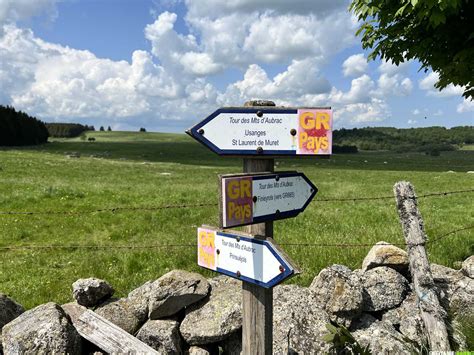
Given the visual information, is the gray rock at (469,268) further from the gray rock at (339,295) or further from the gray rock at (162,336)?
the gray rock at (162,336)

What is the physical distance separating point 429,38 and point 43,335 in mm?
→ 9915

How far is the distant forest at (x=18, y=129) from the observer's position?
90750 mm

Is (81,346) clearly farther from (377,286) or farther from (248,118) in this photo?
(377,286)

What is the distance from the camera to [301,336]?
228 inches

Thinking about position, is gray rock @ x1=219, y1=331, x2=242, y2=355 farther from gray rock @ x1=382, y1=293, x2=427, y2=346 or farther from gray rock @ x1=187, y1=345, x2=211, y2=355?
gray rock @ x1=382, y1=293, x2=427, y2=346

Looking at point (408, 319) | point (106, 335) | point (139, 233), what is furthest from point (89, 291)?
point (139, 233)

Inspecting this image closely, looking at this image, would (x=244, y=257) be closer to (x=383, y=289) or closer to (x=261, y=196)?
(x=261, y=196)

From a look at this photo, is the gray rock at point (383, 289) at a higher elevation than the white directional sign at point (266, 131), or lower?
lower

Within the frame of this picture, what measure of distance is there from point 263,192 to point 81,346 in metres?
3.86

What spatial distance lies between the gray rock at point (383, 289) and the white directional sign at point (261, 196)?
9.93 feet

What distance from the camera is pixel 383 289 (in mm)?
6742

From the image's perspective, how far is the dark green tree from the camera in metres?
8.99

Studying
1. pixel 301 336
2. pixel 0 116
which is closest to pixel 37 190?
pixel 301 336

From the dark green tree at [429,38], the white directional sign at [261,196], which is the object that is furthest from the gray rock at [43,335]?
the dark green tree at [429,38]
